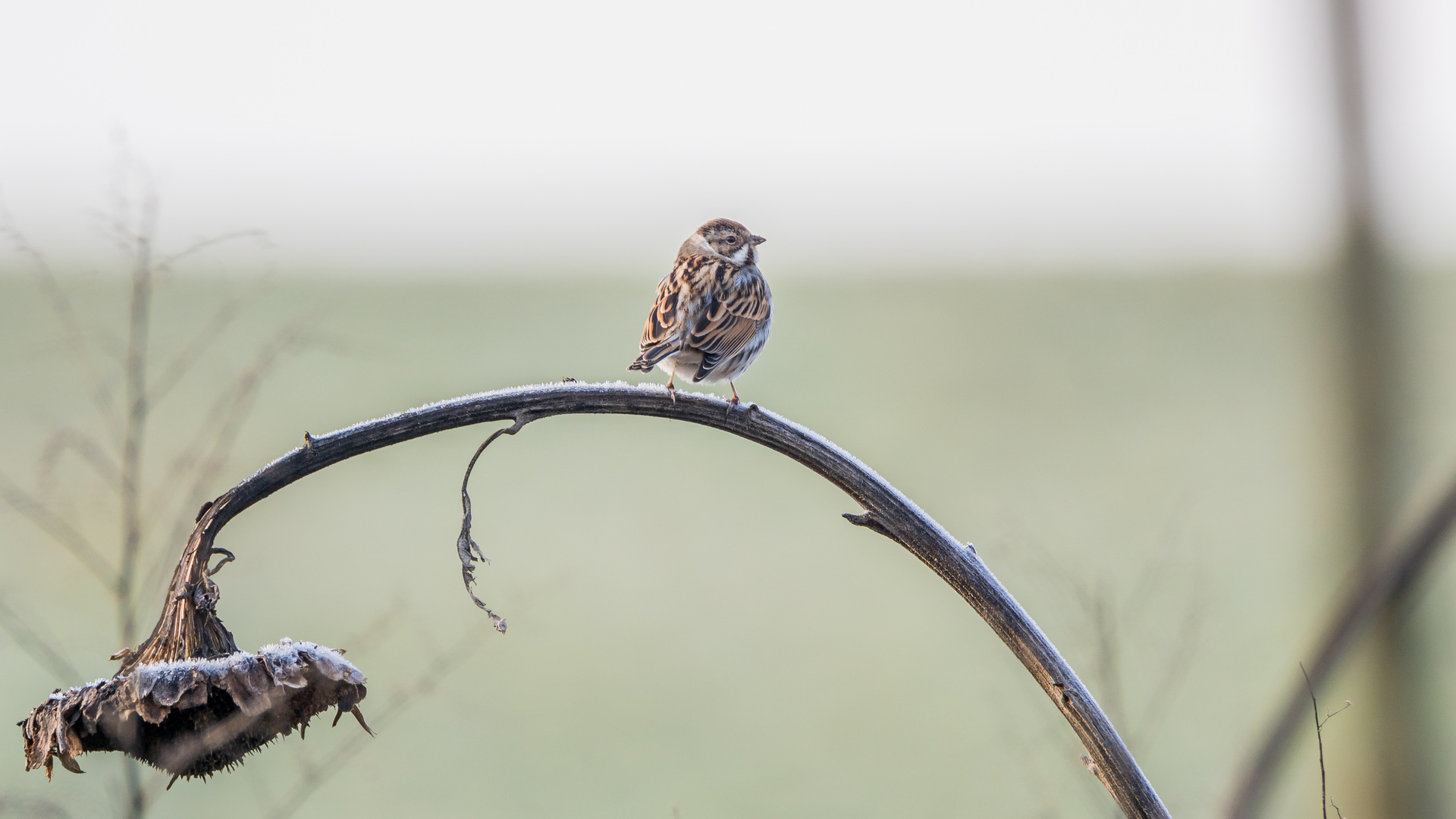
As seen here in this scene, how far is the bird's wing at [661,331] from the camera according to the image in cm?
299

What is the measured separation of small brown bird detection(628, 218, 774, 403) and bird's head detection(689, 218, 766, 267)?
143 mm

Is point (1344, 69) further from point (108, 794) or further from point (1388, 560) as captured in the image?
point (108, 794)

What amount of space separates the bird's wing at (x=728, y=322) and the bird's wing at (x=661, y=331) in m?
0.08

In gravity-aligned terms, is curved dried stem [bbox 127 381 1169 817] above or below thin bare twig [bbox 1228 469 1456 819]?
below

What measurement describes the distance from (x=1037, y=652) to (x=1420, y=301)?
2.28 m

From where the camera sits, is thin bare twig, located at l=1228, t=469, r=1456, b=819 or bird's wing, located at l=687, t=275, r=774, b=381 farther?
bird's wing, located at l=687, t=275, r=774, b=381

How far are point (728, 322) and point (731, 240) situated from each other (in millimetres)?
935

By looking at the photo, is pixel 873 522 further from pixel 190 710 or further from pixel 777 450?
pixel 190 710

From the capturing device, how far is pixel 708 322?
3.19 meters

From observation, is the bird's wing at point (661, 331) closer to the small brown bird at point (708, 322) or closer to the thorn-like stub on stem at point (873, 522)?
the small brown bird at point (708, 322)

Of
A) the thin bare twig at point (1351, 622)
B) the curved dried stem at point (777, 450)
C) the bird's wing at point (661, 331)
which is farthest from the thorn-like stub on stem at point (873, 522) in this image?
the bird's wing at point (661, 331)

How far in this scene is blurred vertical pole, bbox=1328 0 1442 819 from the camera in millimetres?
2432

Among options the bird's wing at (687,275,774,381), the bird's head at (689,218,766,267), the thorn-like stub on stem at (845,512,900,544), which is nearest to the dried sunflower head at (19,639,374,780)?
the thorn-like stub on stem at (845,512,900,544)

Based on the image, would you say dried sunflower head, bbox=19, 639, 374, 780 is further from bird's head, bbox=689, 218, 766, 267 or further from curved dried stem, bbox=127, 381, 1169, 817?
bird's head, bbox=689, 218, 766, 267
